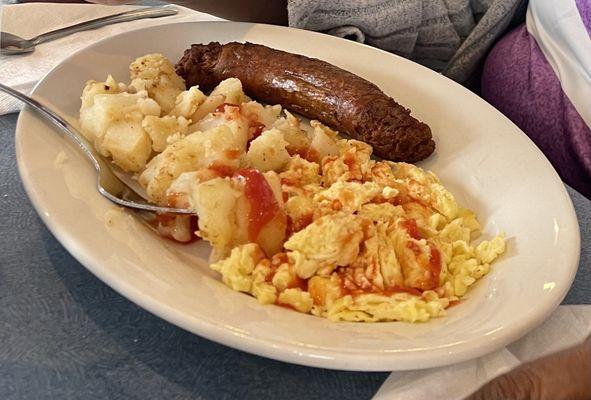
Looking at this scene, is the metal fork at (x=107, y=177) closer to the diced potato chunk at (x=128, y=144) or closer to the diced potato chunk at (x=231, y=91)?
the diced potato chunk at (x=128, y=144)

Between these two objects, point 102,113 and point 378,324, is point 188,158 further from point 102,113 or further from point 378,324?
point 378,324

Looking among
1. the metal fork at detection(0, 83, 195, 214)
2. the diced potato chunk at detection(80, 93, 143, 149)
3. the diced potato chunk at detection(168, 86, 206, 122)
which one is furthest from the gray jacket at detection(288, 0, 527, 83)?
the metal fork at detection(0, 83, 195, 214)

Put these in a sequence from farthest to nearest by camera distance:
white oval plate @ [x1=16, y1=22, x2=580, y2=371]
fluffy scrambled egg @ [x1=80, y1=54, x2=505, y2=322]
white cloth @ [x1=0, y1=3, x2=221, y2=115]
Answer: white cloth @ [x1=0, y1=3, x2=221, y2=115], fluffy scrambled egg @ [x1=80, y1=54, x2=505, y2=322], white oval plate @ [x1=16, y1=22, x2=580, y2=371]

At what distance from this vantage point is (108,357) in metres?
0.87

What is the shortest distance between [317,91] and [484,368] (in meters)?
0.66

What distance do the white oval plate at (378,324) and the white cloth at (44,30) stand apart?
0.57ft

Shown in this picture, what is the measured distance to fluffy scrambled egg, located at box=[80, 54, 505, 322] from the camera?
937 mm

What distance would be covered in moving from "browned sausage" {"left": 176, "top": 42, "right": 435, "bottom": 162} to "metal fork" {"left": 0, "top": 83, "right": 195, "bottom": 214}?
1.13 ft

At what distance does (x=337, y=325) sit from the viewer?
873mm

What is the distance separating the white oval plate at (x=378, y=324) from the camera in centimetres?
80

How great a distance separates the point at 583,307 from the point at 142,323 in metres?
0.65

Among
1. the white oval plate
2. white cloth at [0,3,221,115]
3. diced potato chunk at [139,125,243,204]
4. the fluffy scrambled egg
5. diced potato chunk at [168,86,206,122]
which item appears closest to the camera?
the white oval plate

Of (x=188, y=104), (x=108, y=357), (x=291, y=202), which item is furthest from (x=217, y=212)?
(x=188, y=104)

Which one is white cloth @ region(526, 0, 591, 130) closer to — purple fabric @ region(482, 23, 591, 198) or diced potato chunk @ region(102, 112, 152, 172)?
purple fabric @ region(482, 23, 591, 198)
